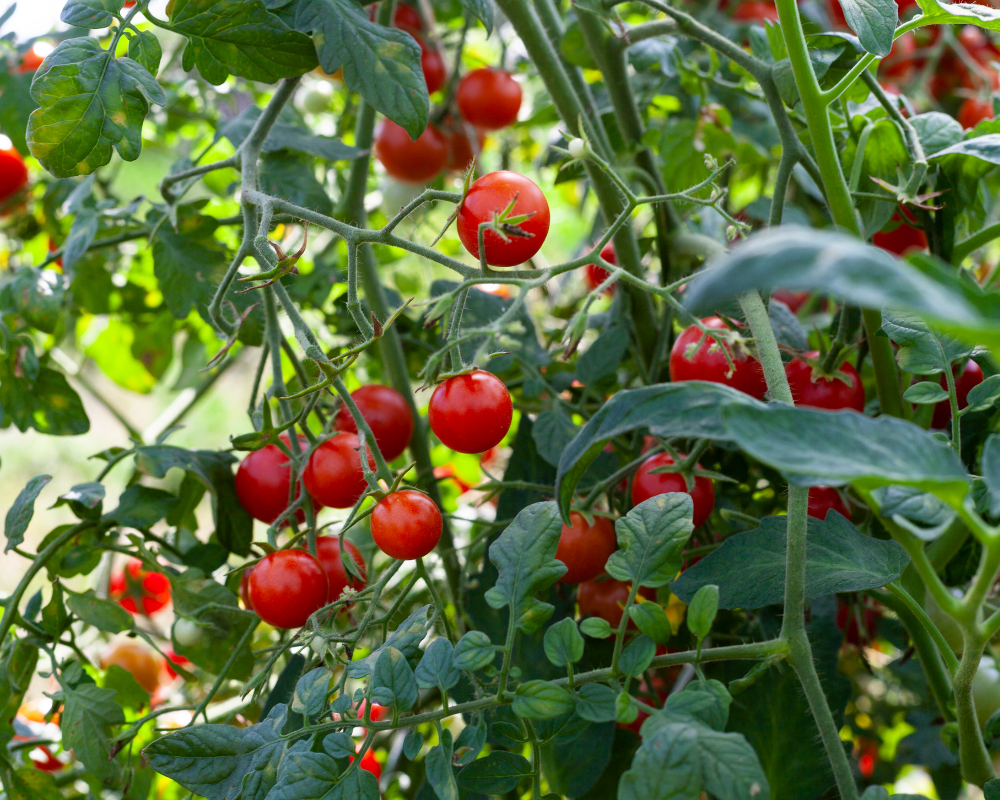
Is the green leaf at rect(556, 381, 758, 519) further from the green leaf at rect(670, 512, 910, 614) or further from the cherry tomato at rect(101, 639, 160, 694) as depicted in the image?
the cherry tomato at rect(101, 639, 160, 694)

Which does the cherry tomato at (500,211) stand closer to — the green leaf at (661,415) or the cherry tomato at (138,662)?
the green leaf at (661,415)

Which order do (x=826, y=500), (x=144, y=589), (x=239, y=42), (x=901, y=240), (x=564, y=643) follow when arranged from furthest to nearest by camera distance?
(x=144, y=589), (x=901, y=240), (x=826, y=500), (x=239, y=42), (x=564, y=643)

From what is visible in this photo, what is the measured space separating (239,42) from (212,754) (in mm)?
409

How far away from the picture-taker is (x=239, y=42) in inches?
19.3

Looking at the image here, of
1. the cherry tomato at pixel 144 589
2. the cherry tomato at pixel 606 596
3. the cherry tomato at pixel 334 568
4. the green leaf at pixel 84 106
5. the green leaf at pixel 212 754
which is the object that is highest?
the green leaf at pixel 84 106

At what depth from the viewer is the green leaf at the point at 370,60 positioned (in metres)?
0.50

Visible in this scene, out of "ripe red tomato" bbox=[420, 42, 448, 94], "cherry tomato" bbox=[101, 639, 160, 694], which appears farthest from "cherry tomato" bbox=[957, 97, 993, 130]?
"cherry tomato" bbox=[101, 639, 160, 694]

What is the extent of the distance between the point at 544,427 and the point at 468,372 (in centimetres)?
17

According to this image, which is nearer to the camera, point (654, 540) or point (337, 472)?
point (654, 540)

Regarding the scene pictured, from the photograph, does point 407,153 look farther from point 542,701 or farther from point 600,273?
point 542,701

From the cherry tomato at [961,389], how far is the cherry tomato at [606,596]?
0.25 m

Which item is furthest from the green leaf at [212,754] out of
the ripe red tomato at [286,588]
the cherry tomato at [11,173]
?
the cherry tomato at [11,173]

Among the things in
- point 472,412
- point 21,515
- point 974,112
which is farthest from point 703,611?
point 974,112

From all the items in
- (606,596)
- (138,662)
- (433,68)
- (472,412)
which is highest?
(433,68)
